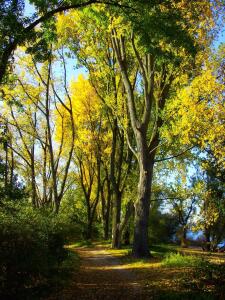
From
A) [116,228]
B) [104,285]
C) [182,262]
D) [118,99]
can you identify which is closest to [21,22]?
[104,285]

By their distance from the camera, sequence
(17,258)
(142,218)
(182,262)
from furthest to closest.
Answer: (142,218) < (182,262) < (17,258)

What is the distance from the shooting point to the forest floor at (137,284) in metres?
8.95

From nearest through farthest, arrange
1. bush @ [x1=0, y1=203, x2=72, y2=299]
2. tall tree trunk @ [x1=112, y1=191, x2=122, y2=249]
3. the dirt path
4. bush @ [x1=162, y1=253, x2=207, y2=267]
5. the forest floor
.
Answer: bush @ [x1=0, y1=203, x2=72, y2=299] → the forest floor → the dirt path → bush @ [x1=162, y1=253, x2=207, y2=267] → tall tree trunk @ [x1=112, y1=191, x2=122, y2=249]

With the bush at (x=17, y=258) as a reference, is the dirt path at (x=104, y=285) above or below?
below

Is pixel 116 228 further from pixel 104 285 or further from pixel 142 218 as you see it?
pixel 104 285

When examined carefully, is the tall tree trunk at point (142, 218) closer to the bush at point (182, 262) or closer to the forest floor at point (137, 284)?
the forest floor at point (137, 284)

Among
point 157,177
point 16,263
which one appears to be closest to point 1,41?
point 16,263

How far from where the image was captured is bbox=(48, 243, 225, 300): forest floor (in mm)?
8950

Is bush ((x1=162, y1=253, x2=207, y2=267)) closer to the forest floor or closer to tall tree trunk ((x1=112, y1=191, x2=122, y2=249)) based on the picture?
the forest floor

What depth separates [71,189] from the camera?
171ft

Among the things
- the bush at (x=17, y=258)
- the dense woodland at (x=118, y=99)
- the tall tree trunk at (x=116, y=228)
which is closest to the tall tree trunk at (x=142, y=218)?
the dense woodland at (x=118, y=99)

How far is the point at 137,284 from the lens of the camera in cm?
1091

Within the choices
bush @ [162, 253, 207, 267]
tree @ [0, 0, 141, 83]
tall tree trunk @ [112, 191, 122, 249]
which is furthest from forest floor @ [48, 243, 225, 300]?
tall tree trunk @ [112, 191, 122, 249]

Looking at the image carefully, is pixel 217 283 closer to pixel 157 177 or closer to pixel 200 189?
pixel 200 189
